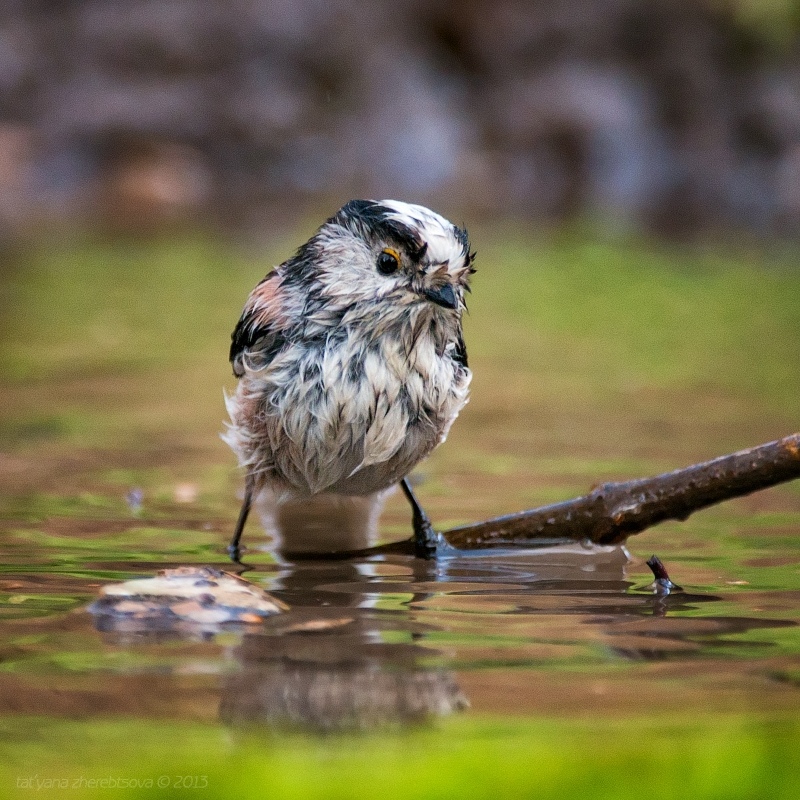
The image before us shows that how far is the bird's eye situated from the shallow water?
1028 mm

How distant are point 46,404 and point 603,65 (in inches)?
841

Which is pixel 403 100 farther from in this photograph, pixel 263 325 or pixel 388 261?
pixel 388 261

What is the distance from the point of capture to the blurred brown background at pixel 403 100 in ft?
76.4

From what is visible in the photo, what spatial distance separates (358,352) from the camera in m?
4.24

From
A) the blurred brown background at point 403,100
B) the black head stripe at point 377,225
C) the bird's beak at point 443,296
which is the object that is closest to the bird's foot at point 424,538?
the bird's beak at point 443,296

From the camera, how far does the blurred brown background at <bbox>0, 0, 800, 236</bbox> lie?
23.3m

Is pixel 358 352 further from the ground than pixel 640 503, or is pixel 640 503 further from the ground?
pixel 358 352

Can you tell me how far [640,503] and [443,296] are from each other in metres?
0.94

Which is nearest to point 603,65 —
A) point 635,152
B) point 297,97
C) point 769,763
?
point 635,152

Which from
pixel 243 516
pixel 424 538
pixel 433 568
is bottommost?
pixel 433 568

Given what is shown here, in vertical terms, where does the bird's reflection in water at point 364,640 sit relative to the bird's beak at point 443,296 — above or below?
below

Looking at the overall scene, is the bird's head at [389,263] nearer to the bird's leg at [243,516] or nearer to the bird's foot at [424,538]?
the bird's leg at [243,516]

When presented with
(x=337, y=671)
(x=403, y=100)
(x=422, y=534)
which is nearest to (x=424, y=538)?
(x=422, y=534)

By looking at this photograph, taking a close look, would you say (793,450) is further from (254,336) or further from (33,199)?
(33,199)
